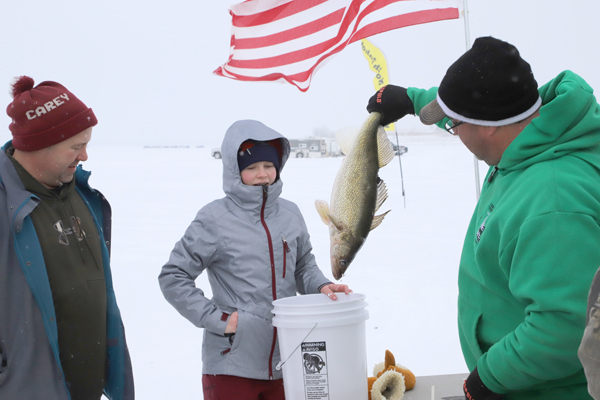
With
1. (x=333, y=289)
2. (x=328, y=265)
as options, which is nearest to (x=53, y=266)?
(x=333, y=289)

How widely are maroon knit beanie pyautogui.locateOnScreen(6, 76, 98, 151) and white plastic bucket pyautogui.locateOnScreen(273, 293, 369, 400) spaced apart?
125 centimetres

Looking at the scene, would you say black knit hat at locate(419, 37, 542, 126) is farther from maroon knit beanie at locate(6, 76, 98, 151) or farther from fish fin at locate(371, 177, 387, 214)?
maroon knit beanie at locate(6, 76, 98, 151)

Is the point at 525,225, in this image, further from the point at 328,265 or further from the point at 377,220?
the point at 328,265

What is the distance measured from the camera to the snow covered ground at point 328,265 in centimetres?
467

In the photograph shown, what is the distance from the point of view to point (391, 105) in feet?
7.45

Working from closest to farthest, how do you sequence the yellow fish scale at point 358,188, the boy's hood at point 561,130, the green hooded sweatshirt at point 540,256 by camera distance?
the green hooded sweatshirt at point 540,256 → the boy's hood at point 561,130 → the yellow fish scale at point 358,188

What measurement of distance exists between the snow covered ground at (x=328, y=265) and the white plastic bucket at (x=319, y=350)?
2.12 metres

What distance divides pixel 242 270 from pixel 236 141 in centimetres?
66

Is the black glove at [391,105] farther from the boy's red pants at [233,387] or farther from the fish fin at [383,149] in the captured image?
the boy's red pants at [233,387]

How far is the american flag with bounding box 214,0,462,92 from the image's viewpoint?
4.16 metres

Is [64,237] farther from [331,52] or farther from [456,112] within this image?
[331,52]

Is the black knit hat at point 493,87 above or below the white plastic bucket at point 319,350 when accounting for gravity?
above

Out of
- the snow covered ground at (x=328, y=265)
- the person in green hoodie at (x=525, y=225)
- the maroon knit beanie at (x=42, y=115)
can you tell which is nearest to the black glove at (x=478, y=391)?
the person in green hoodie at (x=525, y=225)

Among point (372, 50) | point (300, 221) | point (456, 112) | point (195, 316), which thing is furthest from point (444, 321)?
point (456, 112)
